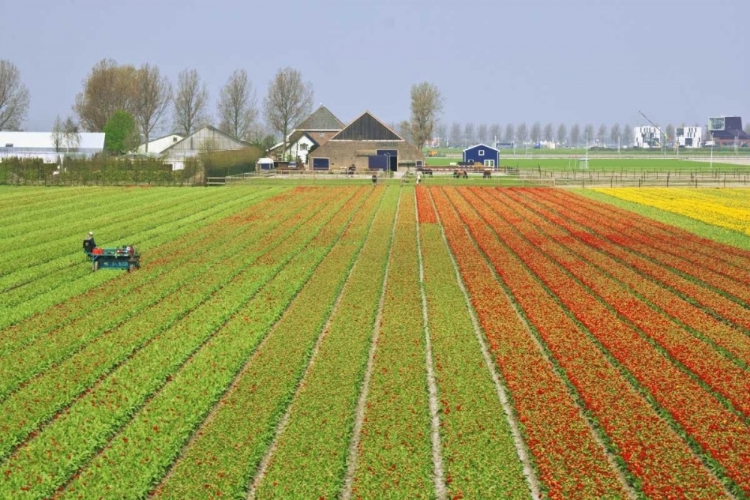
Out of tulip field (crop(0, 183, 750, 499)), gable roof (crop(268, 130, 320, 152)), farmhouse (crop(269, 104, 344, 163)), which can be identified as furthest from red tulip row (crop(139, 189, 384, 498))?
farmhouse (crop(269, 104, 344, 163))

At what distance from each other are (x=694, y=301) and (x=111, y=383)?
51.4 feet

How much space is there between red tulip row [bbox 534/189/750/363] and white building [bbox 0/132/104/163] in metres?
97.5

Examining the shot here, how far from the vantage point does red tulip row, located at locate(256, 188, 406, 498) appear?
1135cm

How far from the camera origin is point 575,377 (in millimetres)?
15953

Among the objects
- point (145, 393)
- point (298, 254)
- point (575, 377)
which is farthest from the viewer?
point (298, 254)

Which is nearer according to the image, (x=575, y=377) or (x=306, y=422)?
(x=306, y=422)

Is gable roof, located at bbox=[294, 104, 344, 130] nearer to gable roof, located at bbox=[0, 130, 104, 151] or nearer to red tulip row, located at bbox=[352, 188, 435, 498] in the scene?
gable roof, located at bbox=[0, 130, 104, 151]

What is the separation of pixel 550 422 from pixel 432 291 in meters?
11.3

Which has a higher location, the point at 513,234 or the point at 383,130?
the point at 383,130

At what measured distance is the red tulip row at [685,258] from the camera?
2559 cm

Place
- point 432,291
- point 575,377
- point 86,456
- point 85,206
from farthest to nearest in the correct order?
point 85,206, point 432,291, point 575,377, point 86,456

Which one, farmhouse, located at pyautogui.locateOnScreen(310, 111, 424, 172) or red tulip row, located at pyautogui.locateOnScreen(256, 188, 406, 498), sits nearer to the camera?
red tulip row, located at pyautogui.locateOnScreen(256, 188, 406, 498)

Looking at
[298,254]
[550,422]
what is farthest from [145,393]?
[298,254]

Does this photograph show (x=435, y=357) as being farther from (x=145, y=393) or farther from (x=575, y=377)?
(x=145, y=393)
